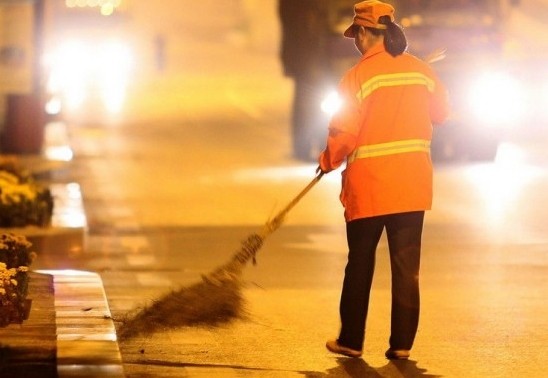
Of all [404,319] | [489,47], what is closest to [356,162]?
[404,319]

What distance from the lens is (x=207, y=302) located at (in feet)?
25.9

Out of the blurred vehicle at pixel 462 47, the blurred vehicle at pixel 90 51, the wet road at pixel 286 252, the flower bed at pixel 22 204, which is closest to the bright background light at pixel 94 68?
the blurred vehicle at pixel 90 51

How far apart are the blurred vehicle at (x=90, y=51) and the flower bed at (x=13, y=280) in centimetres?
2675

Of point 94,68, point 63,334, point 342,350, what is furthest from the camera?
point 94,68

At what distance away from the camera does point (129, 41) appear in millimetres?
43219

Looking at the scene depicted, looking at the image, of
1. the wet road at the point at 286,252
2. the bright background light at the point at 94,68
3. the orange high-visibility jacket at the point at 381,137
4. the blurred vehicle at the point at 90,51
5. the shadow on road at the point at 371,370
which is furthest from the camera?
the blurred vehicle at the point at 90,51

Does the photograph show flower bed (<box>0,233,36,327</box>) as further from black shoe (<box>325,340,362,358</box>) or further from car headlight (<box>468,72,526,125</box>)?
car headlight (<box>468,72,526,125</box>)

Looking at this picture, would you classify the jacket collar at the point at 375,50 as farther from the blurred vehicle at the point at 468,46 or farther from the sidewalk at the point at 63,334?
the blurred vehicle at the point at 468,46

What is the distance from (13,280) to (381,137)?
1951 mm

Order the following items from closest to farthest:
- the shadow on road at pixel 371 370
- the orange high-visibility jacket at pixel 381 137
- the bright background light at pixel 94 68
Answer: the shadow on road at pixel 371 370 → the orange high-visibility jacket at pixel 381 137 → the bright background light at pixel 94 68

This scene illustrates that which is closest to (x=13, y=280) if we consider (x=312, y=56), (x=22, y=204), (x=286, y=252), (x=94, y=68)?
(x=22, y=204)

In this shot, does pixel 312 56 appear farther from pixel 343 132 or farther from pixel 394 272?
pixel 343 132

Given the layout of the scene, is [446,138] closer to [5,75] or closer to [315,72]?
[315,72]

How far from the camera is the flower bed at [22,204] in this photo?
12.1m
